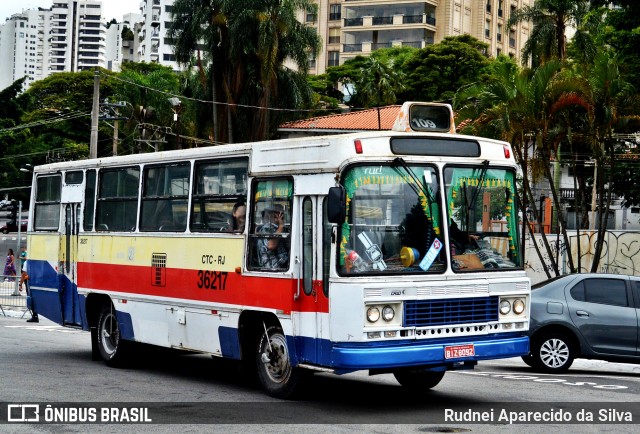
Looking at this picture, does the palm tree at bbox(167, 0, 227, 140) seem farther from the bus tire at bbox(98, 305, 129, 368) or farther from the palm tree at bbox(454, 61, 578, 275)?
the bus tire at bbox(98, 305, 129, 368)

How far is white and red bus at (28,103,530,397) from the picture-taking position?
443 inches

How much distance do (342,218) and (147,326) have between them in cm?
503

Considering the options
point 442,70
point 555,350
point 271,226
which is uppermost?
point 442,70

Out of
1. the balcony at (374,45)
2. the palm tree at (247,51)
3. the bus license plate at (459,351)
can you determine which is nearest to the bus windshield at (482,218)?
the bus license plate at (459,351)

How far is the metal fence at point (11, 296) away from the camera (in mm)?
33906

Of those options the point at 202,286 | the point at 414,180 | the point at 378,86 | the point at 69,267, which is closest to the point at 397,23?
the point at 378,86

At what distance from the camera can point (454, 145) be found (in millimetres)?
12062

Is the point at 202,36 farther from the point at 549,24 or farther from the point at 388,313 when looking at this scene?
the point at 388,313

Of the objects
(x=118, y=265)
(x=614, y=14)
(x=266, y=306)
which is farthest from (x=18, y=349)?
(x=614, y=14)

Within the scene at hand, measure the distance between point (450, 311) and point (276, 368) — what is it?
7.42 feet

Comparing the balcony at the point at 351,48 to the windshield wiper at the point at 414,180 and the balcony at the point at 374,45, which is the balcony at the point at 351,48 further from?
the windshield wiper at the point at 414,180

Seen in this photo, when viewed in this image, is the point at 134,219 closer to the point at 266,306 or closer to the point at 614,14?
the point at 266,306

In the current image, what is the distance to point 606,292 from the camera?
55.0 feet

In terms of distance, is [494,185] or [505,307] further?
[494,185]
